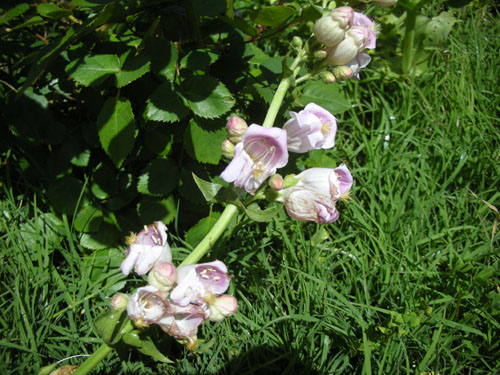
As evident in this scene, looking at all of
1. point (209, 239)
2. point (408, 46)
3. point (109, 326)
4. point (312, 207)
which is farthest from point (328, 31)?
point (408, 46)

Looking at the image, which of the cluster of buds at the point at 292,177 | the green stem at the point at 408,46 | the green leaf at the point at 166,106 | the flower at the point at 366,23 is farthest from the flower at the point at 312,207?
the green stem at the point at 408,46

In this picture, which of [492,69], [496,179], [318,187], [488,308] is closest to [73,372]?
[318,187]

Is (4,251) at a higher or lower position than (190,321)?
lower

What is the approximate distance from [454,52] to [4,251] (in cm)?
286

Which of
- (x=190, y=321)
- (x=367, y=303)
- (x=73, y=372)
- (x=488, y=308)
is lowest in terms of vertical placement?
(x=488, y=308)

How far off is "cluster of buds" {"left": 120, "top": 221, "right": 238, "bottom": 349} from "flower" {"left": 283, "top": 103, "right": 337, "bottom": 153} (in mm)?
474

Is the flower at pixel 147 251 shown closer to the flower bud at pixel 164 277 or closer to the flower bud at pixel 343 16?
the flower bud at pixel 164 277

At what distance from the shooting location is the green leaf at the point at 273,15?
163 centimetres

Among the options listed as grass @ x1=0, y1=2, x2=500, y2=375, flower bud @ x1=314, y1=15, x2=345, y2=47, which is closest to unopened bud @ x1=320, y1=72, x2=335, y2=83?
flower bud @ x1=314, y1=15, x2=345, y2=47

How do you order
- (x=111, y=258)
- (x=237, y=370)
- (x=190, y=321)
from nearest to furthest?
(x=190, y=321) < (x=237, y=370) < (x=111, y=258)

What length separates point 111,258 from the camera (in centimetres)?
200

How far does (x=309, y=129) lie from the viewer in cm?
142

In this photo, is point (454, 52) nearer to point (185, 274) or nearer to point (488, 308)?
point (488, 308)

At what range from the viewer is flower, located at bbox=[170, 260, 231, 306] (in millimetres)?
1268
